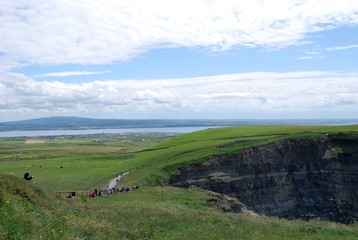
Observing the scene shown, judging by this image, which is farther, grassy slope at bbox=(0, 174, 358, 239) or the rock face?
the rock face

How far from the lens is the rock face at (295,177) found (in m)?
70.6

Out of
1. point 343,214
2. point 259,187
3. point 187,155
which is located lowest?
point 343,214

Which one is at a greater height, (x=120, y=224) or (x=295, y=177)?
(x=120, y=224)

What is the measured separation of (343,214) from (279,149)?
15.5m

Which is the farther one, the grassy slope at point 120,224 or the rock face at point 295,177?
the rock face at point 295,177

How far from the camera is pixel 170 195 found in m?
43.6

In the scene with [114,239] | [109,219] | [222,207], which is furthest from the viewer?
[222,207]

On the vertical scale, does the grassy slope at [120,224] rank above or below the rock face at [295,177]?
above

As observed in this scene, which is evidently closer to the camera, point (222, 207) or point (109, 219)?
point (109, 219)

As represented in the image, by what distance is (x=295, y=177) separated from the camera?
76.5 metres

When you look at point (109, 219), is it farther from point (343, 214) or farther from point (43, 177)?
point (343, 214)

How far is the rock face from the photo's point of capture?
70625 mm

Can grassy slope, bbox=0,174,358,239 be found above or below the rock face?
above

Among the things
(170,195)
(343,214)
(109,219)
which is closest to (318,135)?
(343,214)
